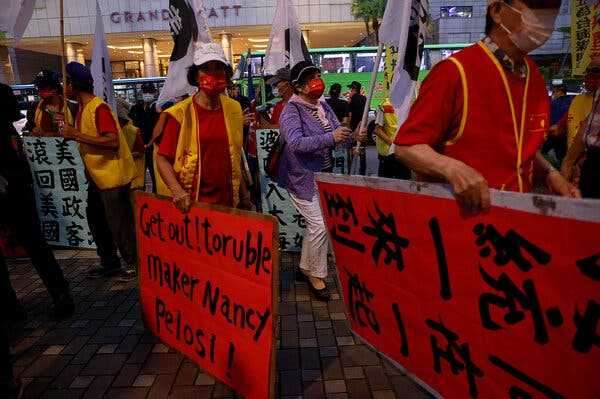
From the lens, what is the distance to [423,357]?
1869 mm

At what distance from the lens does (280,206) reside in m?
5.19

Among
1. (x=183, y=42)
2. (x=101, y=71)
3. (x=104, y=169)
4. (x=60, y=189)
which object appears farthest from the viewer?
(x=60, y=189)

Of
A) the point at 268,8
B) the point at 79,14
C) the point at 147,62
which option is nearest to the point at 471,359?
the point at 268,8

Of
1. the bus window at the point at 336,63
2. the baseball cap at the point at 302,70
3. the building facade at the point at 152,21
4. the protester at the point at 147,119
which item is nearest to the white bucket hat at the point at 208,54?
the baseball cap at the point at 302,70

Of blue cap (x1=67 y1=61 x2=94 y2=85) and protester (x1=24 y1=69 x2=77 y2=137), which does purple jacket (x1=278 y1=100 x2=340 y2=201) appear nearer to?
blue cap (x1=67 y1=61 x2=94 y2=85)

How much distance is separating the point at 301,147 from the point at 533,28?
2013 millimetres

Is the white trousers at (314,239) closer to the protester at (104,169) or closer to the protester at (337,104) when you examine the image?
the protester at (104,169)

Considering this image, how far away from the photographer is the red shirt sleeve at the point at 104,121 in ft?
12.9

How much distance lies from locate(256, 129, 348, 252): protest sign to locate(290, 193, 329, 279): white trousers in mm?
1138

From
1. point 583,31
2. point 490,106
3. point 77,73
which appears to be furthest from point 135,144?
point 583,31

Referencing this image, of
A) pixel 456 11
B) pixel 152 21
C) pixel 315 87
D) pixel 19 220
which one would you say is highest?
pixel 456 11

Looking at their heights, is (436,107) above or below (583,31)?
below

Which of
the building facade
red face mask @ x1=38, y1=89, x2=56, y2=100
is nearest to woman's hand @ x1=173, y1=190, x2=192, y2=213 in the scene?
red face mask @ x1=38, y1=89, x2=56, y2=100

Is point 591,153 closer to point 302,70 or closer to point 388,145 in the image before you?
point 302,70
